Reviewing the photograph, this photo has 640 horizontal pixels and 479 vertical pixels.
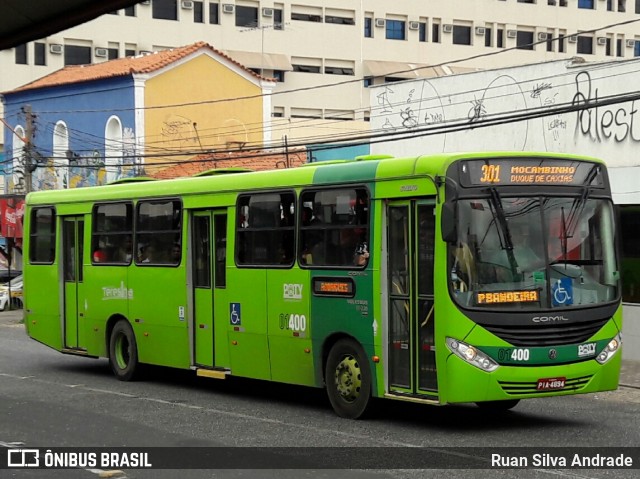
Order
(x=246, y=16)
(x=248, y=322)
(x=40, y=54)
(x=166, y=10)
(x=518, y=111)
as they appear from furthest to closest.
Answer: (x=246, y=16) < (x=166, y=10) < (x=40, y=54) < (x=518, y=111) < (x=248, y=322)

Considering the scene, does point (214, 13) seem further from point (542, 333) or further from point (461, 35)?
point (542, 333)

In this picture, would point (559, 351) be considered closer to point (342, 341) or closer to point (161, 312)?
point (342, 341)

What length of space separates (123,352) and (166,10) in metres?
54.6

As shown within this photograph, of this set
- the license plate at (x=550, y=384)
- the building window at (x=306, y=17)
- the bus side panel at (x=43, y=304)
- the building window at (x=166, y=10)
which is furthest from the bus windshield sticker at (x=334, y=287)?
the building window at (x=306, y=17)

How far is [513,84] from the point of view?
27.1 metres

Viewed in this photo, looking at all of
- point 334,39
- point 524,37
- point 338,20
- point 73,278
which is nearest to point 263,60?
point 334,39

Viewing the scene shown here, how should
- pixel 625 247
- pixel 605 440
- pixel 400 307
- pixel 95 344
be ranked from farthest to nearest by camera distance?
pixel 625 247 → pixel 95 344 → pixel 400 307 → pixel 605 440

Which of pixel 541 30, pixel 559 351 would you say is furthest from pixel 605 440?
pixel 541 30

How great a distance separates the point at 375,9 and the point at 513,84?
172ft

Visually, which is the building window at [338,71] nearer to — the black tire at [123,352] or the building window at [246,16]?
the building window at [246,16]

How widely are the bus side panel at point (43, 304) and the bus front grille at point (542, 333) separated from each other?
1018 centimetres

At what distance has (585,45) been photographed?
84.4 metres

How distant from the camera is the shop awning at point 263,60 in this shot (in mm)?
72188

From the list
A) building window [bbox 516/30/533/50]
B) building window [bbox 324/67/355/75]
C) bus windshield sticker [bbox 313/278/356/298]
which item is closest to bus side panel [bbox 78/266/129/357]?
bus windshield sticker [bbox 313/278/356/298]
